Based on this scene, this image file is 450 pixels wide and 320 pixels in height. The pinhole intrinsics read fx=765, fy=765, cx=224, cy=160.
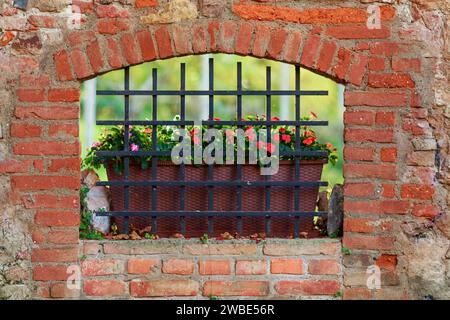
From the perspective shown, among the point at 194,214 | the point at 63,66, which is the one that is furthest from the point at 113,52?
the point at 194,214

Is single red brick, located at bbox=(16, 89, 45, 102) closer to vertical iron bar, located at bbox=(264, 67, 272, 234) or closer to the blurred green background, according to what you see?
vertical iron bar, located at bbox=(264, 67, 272, 234)

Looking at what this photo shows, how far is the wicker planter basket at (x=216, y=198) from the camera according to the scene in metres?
4.33

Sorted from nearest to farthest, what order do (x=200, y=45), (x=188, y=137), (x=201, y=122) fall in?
(x=200, y=45)
(x=201, y=122)
(x=188, y=137)

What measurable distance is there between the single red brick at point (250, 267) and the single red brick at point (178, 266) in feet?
0.84

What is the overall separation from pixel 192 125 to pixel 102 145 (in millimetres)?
571

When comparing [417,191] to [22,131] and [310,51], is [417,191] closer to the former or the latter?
[310,51]

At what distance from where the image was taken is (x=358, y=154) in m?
4.15

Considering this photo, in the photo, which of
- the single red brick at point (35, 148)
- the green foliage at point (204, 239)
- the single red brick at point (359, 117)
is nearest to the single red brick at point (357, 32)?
the single red brick at point (359, 117)

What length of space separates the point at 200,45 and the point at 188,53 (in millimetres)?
81

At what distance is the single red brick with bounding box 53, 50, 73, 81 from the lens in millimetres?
4117

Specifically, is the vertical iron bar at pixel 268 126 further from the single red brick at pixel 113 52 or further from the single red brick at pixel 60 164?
the single red brick at pixel 60 164

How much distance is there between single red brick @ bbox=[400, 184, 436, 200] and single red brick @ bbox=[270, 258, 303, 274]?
671mm

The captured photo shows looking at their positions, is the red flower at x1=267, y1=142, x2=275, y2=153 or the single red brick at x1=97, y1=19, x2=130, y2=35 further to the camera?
the red flower at x1=267, y1=142, x2=275, y2=153

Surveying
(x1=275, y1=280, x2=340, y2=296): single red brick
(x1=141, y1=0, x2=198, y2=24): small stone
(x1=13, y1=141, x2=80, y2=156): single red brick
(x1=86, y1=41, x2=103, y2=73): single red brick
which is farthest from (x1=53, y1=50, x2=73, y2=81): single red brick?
(x1=275, y1=280, x2=340, y2=296): single red brick
